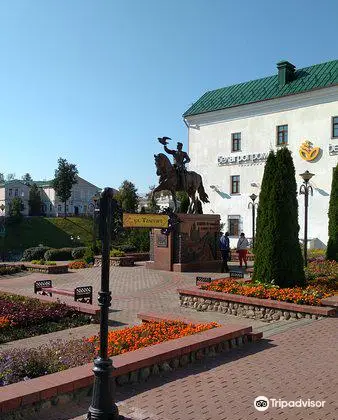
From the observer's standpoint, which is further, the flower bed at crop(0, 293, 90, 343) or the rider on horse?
the rider on horse

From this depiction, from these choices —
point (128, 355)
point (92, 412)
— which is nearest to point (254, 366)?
point (128, 355)

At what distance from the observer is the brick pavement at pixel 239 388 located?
5.29m

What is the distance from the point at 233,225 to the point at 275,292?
1028 inches

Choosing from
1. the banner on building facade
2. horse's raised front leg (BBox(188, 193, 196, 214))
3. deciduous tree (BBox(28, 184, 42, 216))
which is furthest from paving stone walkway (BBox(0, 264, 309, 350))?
deciduous tree (BBox(28, 184, 42, 216))

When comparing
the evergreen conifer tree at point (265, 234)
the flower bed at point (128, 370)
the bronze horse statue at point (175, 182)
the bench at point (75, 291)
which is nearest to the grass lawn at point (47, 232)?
the bronze horse statue at point (175, 182)

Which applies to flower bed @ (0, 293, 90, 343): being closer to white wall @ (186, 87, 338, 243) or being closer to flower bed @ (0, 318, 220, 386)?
flower bed @ (0, 318, 220, 386)

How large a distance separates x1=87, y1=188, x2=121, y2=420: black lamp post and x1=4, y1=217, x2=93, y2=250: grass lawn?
55.6 metres

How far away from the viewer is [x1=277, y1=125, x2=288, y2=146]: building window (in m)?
35.1

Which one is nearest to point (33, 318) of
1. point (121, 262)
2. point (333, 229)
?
point (121, 262)

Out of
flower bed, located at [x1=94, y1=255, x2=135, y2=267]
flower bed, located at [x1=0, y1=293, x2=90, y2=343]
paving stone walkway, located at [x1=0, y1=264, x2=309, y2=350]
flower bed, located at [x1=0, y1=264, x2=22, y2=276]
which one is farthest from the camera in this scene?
flower bed, located at [x1=94, y1=255, x2=135, y2=267]

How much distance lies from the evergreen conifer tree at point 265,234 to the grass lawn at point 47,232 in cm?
4784

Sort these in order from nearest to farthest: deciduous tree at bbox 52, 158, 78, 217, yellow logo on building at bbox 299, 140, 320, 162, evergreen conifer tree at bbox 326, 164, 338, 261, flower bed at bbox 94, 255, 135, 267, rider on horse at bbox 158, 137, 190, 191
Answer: evergreen conifer tree at bbox 326, 164, 338, 261
rider on horse at bbox 158, 137, 190, 191
flower bed at bbox 94, 255, 135, 267
yellow logo on building at bbox 299, 140, 320, 162
deciduous tree at bbox 52, 158, 78, 217

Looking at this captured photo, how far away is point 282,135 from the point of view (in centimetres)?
3538

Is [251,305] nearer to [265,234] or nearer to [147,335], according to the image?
[265,234]
